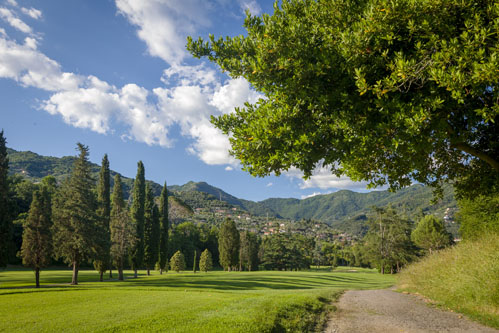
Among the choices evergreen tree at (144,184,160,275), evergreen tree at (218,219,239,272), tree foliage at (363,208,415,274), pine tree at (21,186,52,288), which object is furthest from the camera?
evergreen tree at (218,219,239,272)

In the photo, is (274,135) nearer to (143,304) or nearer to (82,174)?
(143,304)

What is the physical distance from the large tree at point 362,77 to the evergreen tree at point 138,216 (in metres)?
35.6

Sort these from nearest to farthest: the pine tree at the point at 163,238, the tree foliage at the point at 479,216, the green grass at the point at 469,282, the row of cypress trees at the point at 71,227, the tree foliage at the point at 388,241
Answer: the green grass at the point at 469,282 → the tree foliage at the point at 479,216 → the row of cypress trees at the point at 71,227 → the pine tree at the point at 163,238 → the tree foliage at the point at 388,241

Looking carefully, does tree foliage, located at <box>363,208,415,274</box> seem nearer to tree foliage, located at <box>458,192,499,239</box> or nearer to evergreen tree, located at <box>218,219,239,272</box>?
tree foliage, located at <box>458,192,499,239</box>

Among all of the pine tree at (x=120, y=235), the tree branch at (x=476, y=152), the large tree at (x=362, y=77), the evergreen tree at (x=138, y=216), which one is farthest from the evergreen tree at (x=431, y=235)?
the large tree at (x=362, y=77)

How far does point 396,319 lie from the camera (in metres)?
9.00

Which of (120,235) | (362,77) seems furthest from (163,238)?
(362,77)

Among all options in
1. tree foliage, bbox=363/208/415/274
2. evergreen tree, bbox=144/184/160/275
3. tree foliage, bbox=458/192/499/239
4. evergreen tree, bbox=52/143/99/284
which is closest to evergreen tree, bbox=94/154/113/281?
evergreen tree, bbox=52/143/99/284

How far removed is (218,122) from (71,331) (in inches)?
258

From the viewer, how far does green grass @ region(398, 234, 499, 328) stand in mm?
9030

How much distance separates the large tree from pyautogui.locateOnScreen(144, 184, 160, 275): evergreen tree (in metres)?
38.8

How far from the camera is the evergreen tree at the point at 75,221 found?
26172 millimetres

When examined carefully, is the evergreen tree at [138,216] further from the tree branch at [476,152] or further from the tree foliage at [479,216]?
the tree foliage at [479,216]

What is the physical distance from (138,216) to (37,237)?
48.1ft
